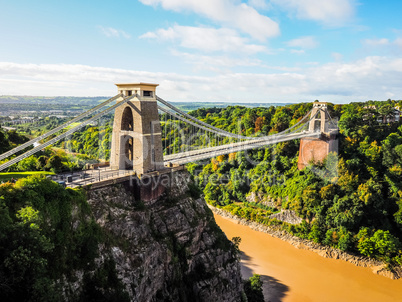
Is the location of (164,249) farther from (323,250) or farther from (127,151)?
(323,250)

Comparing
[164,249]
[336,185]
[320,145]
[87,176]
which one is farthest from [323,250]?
[87,176]

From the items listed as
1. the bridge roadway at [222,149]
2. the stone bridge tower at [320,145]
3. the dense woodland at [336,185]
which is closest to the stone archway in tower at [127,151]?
the bridge roadway at [222,149]

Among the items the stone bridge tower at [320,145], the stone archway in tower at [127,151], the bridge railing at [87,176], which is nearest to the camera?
the bridge railing at [87,176]

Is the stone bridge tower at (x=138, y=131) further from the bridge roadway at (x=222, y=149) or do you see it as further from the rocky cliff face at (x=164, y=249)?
the bridge roadway at (x=222, y=149)

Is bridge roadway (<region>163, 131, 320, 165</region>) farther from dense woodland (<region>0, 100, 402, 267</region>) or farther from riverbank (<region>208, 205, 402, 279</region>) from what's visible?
riverbank (<region>208, 205, 402, 279</region>)

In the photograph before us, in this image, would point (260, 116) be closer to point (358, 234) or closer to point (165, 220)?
point (358, 234)
